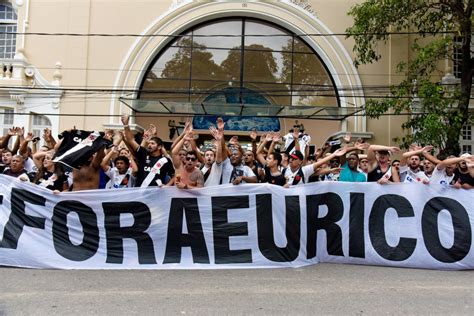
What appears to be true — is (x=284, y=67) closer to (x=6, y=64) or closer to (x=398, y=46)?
(x=398, y=46)

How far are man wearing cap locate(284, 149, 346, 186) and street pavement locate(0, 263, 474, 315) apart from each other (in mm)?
1340

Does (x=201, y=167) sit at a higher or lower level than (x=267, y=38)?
lower

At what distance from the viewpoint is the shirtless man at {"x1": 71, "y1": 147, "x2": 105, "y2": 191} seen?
22.3 feet

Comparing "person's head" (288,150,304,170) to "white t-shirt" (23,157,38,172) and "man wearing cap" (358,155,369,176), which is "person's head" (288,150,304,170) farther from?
"white t-shirt" (23,157,38,172)

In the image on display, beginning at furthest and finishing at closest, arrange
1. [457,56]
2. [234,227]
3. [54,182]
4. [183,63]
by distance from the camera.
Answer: [183,63]
[457,56]
[54,182]
[234,227]

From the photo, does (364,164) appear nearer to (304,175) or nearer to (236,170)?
(304,175)

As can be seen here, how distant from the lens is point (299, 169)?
6992 mm

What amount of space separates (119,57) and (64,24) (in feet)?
8.65

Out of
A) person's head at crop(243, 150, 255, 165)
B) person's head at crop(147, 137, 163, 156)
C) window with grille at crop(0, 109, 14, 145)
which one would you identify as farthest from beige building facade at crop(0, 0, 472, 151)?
person's head at crop(147, 137, 163, 156)

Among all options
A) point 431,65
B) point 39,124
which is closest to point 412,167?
point 431,65

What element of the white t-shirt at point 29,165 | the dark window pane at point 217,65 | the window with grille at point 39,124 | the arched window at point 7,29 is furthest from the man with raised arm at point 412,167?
the arched window at point 7,29

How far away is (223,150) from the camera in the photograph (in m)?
6.88

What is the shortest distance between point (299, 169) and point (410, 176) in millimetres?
1885

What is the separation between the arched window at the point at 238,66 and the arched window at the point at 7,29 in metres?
5.94
